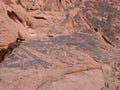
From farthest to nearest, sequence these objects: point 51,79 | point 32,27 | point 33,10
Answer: point 33,10, point 32,27, point 51,79

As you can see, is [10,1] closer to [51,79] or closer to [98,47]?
[98,47]

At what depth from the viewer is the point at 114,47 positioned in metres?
7.14

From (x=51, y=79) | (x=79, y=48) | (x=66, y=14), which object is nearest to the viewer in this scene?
(x=51, y=79)

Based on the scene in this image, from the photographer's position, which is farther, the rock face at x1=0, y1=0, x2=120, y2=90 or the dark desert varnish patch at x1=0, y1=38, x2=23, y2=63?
the dark desert varnish patch at x1=0, y1=38, x2=23, y2=63

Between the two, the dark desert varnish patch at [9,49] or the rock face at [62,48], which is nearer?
the rock face at [62,48]

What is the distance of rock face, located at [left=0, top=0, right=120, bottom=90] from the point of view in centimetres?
559

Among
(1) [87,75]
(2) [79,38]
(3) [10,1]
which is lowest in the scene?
(1) [87,75]

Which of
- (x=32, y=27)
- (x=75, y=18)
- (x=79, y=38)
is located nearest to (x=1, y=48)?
(x=32, y=27)

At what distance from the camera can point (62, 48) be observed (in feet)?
21.2

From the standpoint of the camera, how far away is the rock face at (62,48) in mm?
5586

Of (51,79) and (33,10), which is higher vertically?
(33,10)

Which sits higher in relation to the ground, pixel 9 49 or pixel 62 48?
pixel 62 48

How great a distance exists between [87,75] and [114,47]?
1557 mm

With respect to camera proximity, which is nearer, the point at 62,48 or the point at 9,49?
the point at 62,48
